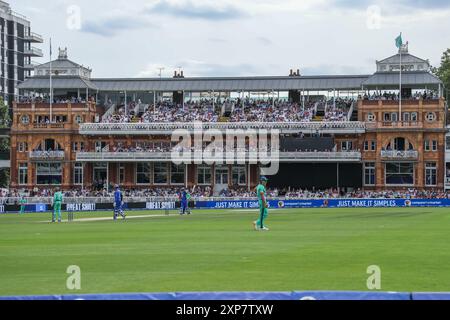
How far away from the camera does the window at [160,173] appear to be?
106750 millimetres

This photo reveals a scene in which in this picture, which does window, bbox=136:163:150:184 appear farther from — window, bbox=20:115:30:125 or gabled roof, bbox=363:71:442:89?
gabled roof, bbox=363:71:442:89

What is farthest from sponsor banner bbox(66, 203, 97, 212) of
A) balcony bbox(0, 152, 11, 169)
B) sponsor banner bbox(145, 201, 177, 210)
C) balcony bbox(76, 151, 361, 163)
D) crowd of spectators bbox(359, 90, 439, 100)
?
crowd of spectators bbox(359, 90, 439, 100)

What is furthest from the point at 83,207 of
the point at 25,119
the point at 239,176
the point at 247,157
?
the point at 25,119

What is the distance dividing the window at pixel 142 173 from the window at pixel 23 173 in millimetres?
13364

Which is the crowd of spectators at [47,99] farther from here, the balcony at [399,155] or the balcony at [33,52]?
the balcony at [33,52]

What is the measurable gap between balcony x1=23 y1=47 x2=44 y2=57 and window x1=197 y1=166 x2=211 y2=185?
60748mm

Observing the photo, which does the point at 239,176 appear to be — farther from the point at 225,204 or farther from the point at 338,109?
the point at 225,204

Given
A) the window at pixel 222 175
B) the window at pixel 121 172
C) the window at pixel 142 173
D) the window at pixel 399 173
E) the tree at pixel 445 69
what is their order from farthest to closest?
the tree at pixel 445 69 → the window at pixel 121 172 → the window at pixel 142 173 → the window at pixel 222 175 → the window at pixel 399 173

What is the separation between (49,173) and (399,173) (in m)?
40.4

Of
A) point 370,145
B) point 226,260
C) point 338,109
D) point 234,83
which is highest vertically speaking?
point 234,83

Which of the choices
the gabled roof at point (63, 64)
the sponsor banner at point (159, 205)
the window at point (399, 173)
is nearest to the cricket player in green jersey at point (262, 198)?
the sponsor banner at point (159, 205)

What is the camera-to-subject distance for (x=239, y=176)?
105312 mm
